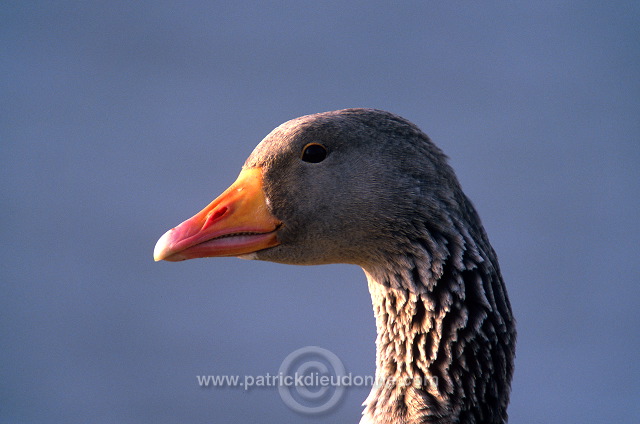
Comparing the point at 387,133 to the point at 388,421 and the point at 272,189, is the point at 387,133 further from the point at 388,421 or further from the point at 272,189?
the point at 388,421

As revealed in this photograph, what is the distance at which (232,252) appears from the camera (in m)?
3.14

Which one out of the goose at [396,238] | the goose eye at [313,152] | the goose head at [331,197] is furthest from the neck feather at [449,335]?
the goose eye at [313,152]

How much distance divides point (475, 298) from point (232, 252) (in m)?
1.08

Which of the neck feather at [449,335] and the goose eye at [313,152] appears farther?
the goose eye at [313,152]

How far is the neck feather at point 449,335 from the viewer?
121 inches

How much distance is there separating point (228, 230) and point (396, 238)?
0.74m

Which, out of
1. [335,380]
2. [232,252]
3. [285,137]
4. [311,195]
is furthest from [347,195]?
[335,380]

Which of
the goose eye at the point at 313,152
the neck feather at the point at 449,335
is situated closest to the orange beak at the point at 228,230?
the goose eye at the point at 313,152

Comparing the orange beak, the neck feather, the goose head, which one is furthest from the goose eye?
the neck feather

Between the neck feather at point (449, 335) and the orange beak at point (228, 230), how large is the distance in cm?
59

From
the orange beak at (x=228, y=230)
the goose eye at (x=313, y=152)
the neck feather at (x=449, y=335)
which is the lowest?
the neck feather at (x=449, y=335)

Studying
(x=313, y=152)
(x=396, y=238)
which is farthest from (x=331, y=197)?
(x=396, y=238)

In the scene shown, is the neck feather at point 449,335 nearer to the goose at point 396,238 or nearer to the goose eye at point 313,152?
the goose at point 396,238

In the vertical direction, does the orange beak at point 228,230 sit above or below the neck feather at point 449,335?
above
